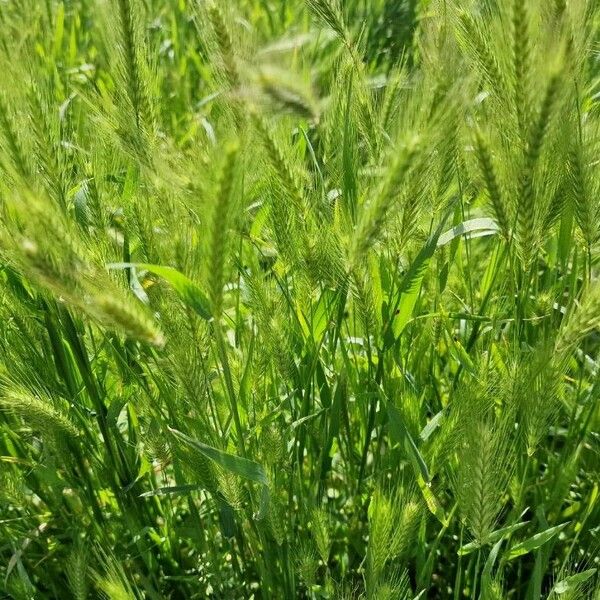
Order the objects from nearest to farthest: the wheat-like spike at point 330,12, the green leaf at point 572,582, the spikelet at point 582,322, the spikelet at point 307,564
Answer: the spikelet at point 582,322
the green leaf at point 572,582
the spikelet at point 307,564
the wheat-like spike at point 330,12

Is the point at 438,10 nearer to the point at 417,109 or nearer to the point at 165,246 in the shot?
the point at 417,109

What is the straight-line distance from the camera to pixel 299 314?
144 cm

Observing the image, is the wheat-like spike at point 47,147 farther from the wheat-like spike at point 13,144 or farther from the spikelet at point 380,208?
the spikelet at point 380,208

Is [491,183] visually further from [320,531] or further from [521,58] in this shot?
[320,531]

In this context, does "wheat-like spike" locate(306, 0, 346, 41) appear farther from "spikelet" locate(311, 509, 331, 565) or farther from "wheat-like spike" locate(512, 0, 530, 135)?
"spikelet" locate(311, 509, 331, 565)

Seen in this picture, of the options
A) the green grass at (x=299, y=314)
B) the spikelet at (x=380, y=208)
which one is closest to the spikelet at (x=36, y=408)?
the green grass at (x=299, y=314)

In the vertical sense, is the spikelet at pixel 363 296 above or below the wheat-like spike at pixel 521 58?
below

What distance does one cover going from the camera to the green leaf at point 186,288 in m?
0.98

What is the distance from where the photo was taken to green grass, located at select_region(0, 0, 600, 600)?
3.50 feet

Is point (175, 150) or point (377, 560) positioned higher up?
point (175, 150)

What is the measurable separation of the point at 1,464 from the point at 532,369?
90 centimetres

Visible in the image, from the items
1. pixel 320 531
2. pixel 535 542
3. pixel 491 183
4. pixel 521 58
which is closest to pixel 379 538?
pixel 320 531

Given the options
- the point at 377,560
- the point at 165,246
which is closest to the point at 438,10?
the point at 165,246

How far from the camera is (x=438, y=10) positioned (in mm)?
1314
